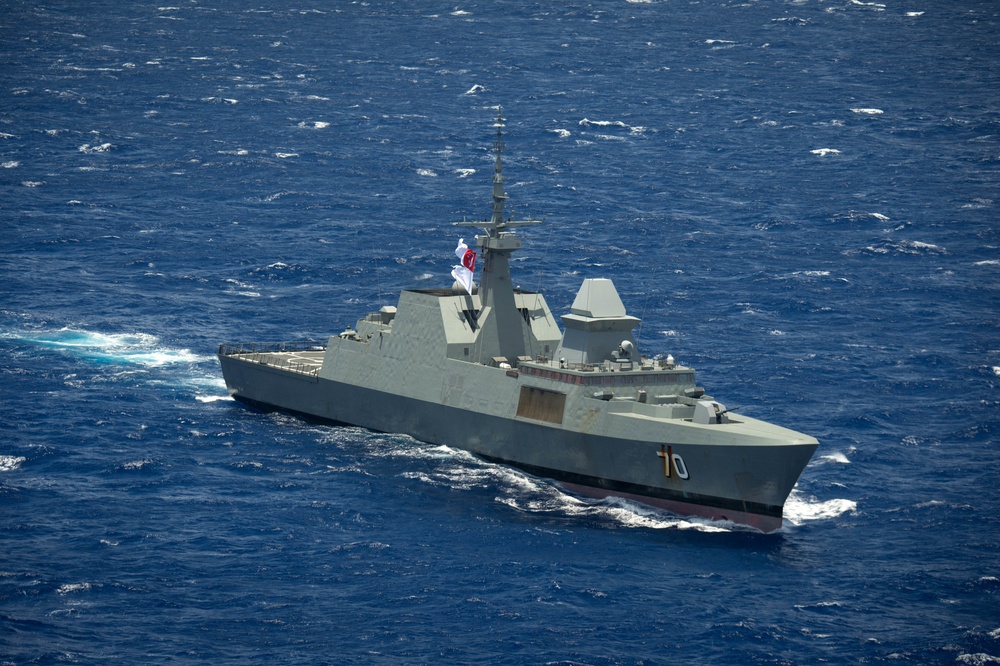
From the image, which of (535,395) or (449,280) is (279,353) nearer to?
(449,280)

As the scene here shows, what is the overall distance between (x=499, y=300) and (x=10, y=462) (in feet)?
56.5

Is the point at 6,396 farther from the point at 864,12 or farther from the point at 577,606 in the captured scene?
the point at 864,12

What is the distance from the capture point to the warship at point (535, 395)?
4678 centimetres

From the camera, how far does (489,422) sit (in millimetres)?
51938

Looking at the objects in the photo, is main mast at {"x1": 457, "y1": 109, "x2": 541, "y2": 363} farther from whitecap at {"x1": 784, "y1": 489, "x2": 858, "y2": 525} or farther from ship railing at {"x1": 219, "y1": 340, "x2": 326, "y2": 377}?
whitecap at {"x1": 784, "y1": 489, "x2": 858, "y2": 525}

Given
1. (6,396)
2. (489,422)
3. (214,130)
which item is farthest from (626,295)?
(214,130)

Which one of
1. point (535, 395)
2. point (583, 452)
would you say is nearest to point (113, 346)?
point (535, 395)

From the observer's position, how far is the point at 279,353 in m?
60.5

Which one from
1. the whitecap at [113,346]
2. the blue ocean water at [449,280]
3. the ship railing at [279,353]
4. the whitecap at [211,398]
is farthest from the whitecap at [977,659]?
the whitecap at [113,346]

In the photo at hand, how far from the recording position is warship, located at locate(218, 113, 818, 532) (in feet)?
153

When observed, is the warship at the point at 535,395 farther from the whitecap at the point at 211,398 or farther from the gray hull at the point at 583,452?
the whitecap at the point at 211,398

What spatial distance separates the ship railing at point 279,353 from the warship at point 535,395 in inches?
3.1

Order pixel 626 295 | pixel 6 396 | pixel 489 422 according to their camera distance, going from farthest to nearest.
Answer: pixel 626 295 → pixel 6 396 → pixel 489 422

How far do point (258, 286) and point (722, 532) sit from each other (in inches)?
1198
